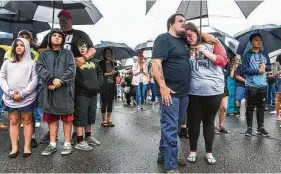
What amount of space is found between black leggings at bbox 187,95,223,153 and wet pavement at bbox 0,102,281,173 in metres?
0.35

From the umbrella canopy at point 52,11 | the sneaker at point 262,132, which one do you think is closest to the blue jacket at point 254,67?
the sneaker at point 262,132

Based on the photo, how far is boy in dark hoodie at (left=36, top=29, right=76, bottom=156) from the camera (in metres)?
4.28

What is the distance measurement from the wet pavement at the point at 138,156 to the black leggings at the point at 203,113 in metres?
0.35

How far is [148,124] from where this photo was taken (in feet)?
24.9

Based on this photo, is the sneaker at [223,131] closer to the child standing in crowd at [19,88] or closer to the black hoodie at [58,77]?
the black hoodie at [58,77]

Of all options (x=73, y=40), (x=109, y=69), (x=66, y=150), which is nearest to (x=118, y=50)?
(x=109, y=69)

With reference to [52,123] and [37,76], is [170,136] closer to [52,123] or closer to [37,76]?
[52,123]

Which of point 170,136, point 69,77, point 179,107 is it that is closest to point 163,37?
point 179,107

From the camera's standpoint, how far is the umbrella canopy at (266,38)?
20.6 ft

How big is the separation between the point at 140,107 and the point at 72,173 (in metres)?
7.93

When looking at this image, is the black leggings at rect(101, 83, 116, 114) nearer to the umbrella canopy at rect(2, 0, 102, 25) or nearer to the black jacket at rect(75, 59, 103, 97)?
the umbrella canopy at rect(2, 0, 102, 25)

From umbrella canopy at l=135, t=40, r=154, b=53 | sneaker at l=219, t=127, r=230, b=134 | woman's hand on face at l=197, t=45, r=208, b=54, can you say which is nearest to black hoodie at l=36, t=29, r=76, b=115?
woman's hand on face at l=197, t=45, r=208, b=54

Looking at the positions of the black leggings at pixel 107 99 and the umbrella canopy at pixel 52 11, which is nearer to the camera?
the umbrella canopy at pixel 52 11

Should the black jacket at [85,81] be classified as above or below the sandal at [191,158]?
above
